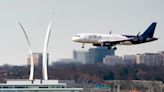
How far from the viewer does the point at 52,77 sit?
586 ft

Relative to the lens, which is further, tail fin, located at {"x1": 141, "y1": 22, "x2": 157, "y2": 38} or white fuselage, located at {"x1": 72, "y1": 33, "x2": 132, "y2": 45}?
tail fin, located at {"x1": 141, "y1": 22, "x2": 157, "y2": 38}

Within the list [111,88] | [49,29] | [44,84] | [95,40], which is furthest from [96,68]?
[95,40]

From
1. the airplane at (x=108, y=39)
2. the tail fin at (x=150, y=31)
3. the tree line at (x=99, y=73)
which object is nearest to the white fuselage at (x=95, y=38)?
the airplane at (x=108, y=39)

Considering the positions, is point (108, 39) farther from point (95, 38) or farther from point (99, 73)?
point (99, 73)

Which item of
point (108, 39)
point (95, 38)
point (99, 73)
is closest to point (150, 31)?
point (108, 39)

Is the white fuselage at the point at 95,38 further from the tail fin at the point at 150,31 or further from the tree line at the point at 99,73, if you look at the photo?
the tree line at the point at 99,73

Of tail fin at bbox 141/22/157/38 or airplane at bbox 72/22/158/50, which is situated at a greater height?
tail fin at bbox 141/22/157/38

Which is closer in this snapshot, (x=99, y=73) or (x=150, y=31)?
(x=150, y=31)

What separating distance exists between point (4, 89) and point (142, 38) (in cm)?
1996

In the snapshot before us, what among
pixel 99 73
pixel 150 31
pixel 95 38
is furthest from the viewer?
pixel 99 73

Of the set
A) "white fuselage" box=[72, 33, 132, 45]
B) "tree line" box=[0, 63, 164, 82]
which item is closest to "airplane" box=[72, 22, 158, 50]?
"white fuselage" box=[72, 33, 132, 45]

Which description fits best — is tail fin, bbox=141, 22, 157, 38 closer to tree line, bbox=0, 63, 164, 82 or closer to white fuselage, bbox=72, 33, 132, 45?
white fuselage, bbox=72, 33, 132, 45

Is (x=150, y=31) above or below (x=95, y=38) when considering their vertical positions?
above

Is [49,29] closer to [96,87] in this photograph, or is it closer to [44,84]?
[44,84]
